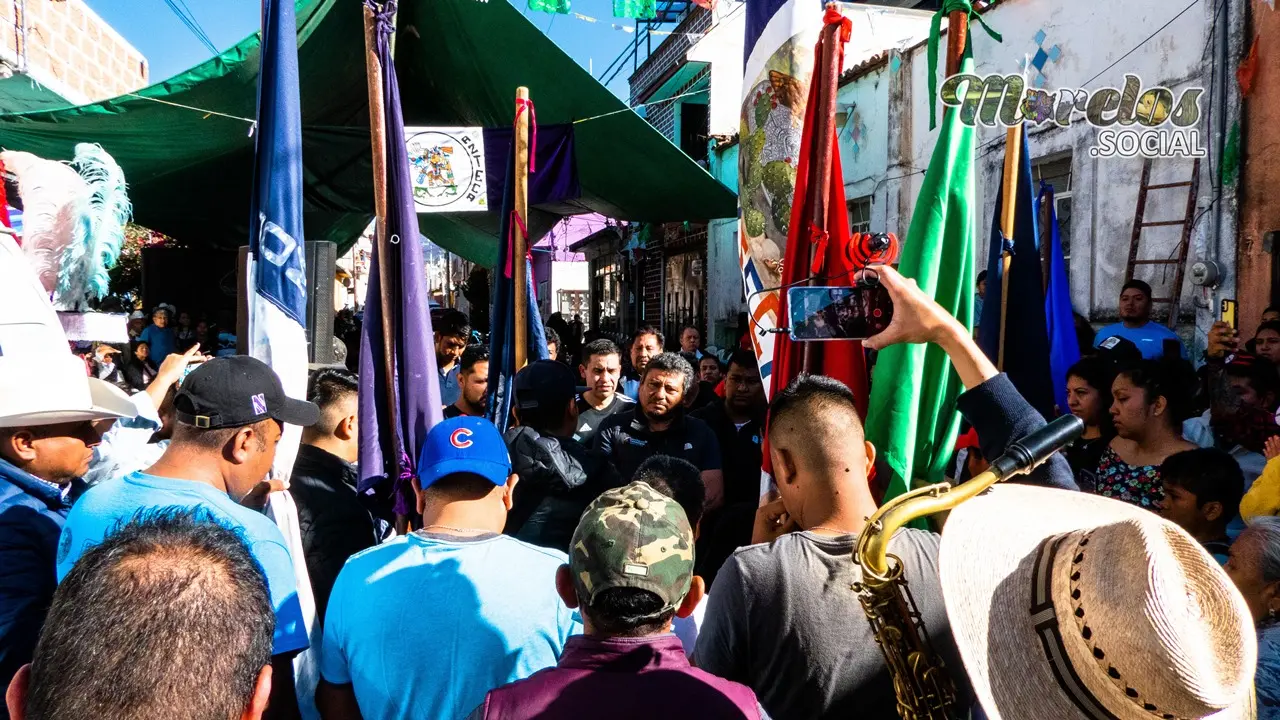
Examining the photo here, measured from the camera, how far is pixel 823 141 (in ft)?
9.40

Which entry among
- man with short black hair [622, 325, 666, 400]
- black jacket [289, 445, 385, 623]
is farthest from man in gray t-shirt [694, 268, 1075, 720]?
man with short black hair [622, 325, 666, 400]

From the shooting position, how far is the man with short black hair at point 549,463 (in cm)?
309

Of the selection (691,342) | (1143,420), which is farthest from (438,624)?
(691,342)

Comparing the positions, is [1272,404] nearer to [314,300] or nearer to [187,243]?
[314,300]

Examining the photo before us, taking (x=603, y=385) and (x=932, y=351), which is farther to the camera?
(x=603, y=385)

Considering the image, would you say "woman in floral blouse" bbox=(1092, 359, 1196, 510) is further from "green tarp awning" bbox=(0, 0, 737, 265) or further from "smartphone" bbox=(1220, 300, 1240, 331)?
"green tarp awning" bbox=(0, 0, 737, 265)

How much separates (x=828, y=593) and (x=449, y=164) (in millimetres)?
4412

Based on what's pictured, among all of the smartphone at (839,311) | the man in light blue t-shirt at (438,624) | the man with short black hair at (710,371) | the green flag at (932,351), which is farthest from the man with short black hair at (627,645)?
the man with short black hair at (710,371)

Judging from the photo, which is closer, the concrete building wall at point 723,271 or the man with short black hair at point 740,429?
the man with short black hair at point 740,429

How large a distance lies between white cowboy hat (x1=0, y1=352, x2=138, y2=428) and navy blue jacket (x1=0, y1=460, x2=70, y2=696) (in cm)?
13

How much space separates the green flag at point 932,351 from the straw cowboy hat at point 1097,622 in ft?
4.48

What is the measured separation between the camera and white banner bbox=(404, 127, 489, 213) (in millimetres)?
5402

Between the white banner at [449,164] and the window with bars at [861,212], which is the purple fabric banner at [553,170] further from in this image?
the window with bars at [861,212]

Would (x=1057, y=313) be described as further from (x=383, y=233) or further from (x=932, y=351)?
(x=383, y=233)
